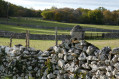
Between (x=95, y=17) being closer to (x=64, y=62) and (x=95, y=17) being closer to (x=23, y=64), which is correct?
(x=23, y=64)

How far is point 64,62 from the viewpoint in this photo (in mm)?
6875

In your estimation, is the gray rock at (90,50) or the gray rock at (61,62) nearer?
the gray rock at (90,50)

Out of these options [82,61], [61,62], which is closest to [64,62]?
[61,62]

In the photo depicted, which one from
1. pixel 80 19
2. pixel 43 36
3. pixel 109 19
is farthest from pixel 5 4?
pixel 43 36

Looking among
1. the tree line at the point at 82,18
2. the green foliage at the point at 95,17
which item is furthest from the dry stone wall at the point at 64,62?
the green foliage at the point at 95,17

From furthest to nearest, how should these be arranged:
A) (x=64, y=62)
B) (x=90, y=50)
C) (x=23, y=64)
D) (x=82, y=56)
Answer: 1. (x=23, y=64)
2. (x=64, y=62)
3. (x=82, y=56)
4. (x=90, y=50)

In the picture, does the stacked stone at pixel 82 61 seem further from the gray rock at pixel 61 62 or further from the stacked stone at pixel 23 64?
the stacked stone at pixel 23 64

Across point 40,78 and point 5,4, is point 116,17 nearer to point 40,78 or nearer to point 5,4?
point 5,4

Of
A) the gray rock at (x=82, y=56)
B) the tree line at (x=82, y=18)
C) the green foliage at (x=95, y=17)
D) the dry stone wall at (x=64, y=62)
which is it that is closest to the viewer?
the dry stone wall at (x=64, y=62)

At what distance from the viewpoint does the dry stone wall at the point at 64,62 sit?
5.86 metres

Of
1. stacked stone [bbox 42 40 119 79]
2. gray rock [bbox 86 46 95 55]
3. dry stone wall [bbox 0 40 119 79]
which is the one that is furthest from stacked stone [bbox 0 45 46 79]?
gray rock [bbox 86 46 95 55]

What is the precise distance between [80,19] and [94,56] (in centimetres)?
8264

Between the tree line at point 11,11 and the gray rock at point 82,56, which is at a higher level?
the tree line at point 11,11

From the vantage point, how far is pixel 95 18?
300 feet
